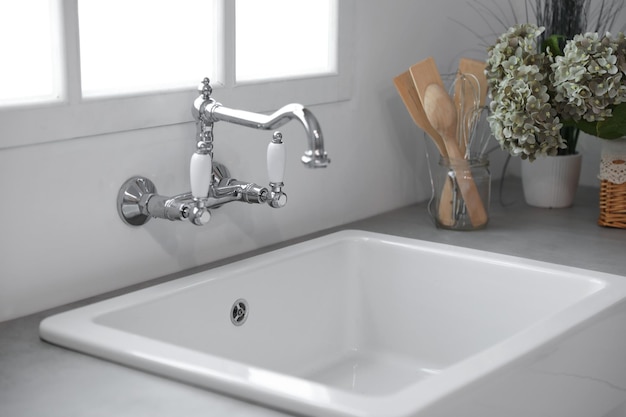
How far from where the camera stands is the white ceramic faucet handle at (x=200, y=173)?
4.66 feet

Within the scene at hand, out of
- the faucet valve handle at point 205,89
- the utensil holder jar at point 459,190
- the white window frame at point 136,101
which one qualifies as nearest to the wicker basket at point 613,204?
the utensil holder jar at point 459,190

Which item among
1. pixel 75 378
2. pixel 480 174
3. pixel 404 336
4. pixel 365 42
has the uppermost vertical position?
pixel 365 42

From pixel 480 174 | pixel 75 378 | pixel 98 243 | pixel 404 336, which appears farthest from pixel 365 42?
pixel 75 378

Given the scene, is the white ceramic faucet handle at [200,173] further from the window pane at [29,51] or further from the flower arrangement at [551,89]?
the flower arrangement at [551,89]

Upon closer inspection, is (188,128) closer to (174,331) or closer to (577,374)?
(174,331)

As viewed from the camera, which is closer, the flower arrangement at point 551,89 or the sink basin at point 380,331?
the sink basin at point 380,331

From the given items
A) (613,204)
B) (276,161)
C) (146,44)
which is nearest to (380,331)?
(276,161)

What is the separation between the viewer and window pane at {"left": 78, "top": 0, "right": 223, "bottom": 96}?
144cm

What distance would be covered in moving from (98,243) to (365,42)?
30.4 inches

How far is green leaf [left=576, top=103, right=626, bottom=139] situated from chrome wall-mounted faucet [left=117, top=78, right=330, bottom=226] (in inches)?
28.0

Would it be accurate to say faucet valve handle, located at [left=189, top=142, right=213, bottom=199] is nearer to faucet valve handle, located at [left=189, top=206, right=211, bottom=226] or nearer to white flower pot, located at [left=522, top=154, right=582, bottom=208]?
faucet valve handle, located at [left=189, top=206, right=211, bottom=226]

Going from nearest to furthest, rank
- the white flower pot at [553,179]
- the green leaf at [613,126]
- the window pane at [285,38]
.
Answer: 1. the window pane at [285,38]
2. the green leaf at [613,126]
3. the white flower pot at [553,179]

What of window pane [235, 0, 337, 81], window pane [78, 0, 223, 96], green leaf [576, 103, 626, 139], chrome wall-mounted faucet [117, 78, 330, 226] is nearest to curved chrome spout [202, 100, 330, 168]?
chrome wall-mounted faucet [117, 78, 330, 226]

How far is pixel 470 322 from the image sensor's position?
1659mm
